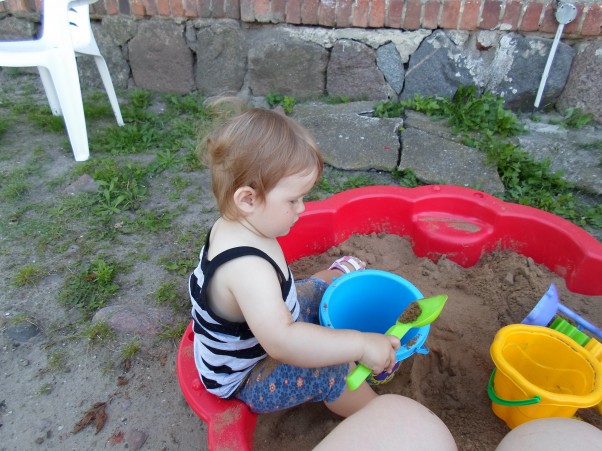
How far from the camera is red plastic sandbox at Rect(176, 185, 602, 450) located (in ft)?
4.14

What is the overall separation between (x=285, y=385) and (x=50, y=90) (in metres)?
2.02

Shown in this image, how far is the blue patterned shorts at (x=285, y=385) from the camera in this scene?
0.92 meters

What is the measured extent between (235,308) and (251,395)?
200 mm

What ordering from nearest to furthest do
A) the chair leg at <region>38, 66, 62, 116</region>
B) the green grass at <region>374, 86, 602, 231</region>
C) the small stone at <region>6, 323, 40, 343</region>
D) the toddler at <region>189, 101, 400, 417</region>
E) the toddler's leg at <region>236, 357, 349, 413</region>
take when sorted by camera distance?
1. the toddler at <region>189, 101, 400, 417</region>
2. the toddler's leg at <region>236, 357, 349, 413</region>
3. the small stone at <region>6, 323, 40, 343</region>
4. the green grass at <region>374, 86, 602, 231</region>
5. the chair leg at <region>38, 66, 62, 116</region>

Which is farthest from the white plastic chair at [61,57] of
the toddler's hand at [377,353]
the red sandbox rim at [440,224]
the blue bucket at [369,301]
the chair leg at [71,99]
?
the toddler's hand at [377,353]

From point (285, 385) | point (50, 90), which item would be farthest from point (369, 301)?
point (50, 90)

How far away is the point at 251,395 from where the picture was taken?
3.02 feet

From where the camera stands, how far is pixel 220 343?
34.8 inches

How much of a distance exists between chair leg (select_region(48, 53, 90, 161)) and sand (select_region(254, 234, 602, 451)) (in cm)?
113

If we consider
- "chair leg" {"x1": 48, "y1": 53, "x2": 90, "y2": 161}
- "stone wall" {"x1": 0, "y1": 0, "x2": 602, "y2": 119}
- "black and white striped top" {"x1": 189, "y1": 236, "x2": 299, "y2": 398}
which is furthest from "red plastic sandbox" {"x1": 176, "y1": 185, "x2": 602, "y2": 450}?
"chair leg" {"x1": 48, "y1": 53, "x2": 90, "y2": 161}

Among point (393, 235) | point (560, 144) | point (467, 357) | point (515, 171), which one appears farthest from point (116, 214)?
point (560, 144)

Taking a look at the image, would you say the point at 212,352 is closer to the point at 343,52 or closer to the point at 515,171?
the point at 515,171

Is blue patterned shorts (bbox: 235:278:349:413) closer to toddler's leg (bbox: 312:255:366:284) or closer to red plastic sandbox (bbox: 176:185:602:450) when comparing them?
toddler's leg (bbox: 312:255:366:284)

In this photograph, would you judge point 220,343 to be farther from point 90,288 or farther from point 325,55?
point 325,55
